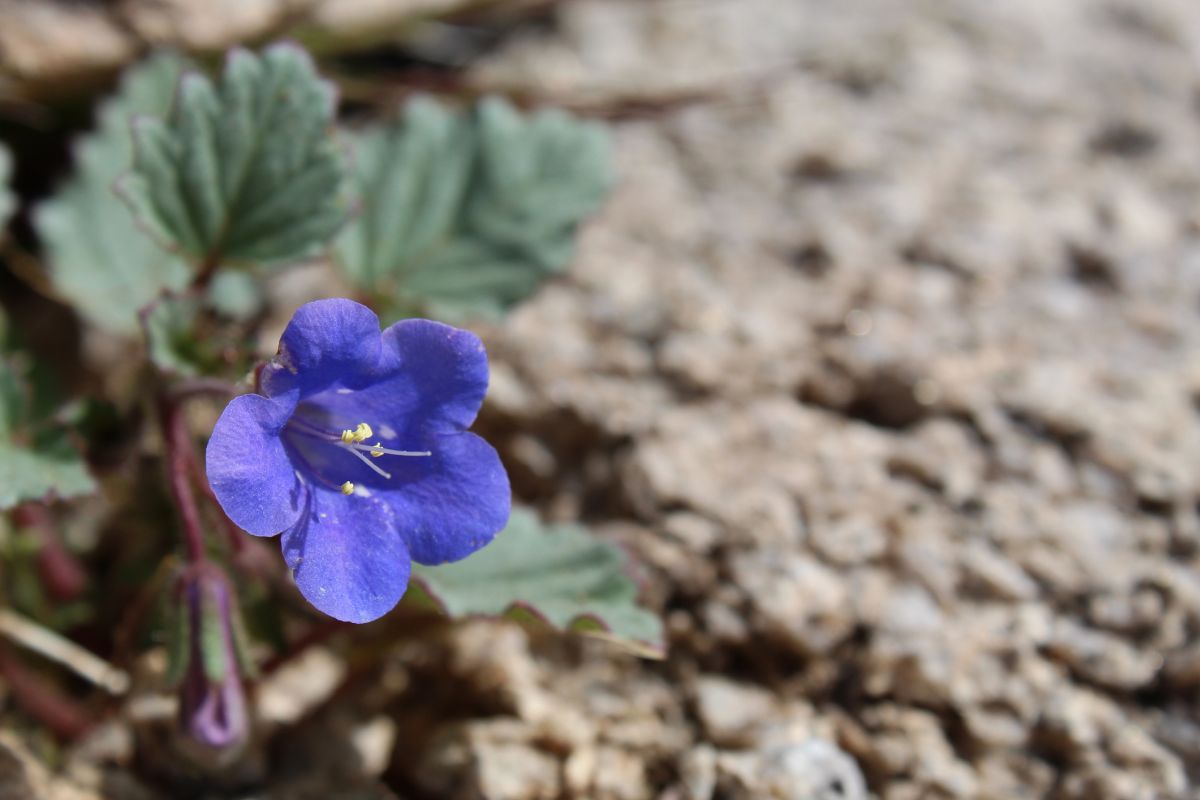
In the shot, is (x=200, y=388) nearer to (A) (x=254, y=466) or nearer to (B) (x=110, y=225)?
(A) (x=254, y=466)

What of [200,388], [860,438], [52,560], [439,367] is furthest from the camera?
[860,438]

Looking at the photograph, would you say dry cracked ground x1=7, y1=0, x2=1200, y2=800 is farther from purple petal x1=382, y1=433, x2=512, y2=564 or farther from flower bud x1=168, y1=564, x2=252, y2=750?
purple petal x1=382, y1=433, x2=512, y2=564

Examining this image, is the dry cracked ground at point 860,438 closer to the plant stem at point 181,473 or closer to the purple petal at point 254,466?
the plant stem at point 181,473

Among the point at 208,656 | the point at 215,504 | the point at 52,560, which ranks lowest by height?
the point at 52,560

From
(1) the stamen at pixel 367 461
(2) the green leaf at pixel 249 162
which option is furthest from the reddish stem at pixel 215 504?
(2) the green leaf at pixel 249 162

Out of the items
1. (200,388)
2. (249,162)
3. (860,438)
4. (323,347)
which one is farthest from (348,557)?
(860,438)

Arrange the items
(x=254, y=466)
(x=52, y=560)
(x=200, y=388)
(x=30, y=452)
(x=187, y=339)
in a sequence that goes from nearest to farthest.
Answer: (x=254, y=466)
(x=200, y=388)
(x=30, y=452)
(x=187, y=339)
(x=52, y=560)
